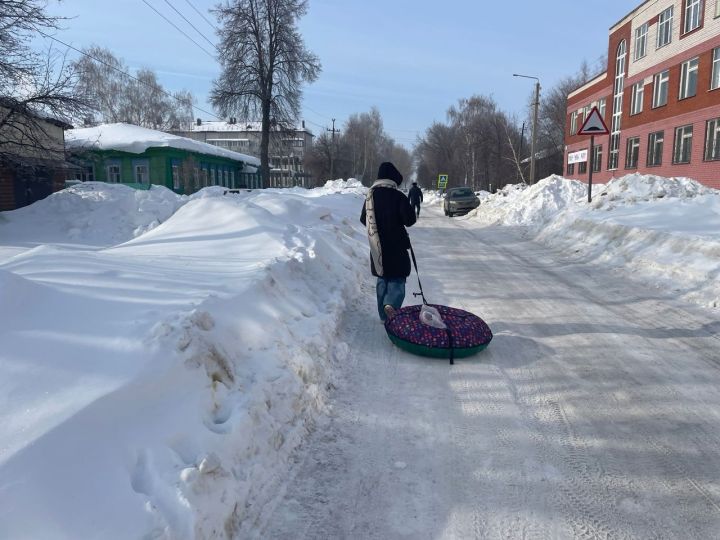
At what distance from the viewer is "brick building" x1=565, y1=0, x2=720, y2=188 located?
22.5 metres

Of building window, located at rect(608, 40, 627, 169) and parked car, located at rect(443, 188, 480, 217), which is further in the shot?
building window, located at rect(608, 40, 627, 169)

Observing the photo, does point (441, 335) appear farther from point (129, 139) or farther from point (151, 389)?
point (129, 139)

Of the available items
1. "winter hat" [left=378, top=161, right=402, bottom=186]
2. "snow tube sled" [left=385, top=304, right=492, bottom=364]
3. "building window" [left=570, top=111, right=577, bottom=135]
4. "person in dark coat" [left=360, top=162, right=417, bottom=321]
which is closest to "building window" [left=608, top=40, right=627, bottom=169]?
"building window" [left=570, top=111, right=577, bottom=135]

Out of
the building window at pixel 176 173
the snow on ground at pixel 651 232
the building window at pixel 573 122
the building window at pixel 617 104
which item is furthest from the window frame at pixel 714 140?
the building window at pixel 176 173

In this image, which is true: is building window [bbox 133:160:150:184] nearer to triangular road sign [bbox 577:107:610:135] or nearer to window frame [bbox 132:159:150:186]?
window frame [bbox 132:159:150:186]

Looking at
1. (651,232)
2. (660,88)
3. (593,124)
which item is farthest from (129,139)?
(651,232)

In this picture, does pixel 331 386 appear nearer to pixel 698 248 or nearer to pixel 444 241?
pixel 698 248

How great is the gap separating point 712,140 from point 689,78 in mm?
3919

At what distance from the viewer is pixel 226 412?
10.8 feet

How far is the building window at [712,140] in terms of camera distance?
2191 centimetres

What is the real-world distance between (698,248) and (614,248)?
2363mm

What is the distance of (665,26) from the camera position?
2642 centimetres

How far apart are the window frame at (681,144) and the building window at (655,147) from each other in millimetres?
1231

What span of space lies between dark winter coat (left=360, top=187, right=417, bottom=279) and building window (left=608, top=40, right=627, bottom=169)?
98.5 ft
